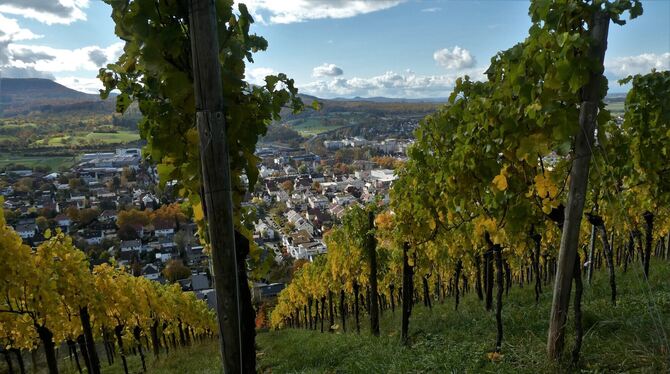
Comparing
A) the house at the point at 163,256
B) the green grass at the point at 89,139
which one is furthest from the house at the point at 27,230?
the green grass at the point at 89,139

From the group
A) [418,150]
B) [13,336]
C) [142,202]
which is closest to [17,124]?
[142,202]

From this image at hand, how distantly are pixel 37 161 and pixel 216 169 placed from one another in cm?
16068

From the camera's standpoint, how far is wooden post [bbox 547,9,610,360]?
3.33 m

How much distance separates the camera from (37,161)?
133 m

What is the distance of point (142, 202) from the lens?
113m

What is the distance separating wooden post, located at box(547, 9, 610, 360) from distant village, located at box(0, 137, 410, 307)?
45839 mm

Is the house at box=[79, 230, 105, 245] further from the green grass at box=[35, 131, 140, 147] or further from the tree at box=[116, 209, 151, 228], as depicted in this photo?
the green grass at box=[35, 131, 140, 147]

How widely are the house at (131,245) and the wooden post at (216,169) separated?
9068 centimetres

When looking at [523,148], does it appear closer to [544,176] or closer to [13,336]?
[544,176]

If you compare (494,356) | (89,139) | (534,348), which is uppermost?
(89,139)

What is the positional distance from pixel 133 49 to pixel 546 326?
7102 mm

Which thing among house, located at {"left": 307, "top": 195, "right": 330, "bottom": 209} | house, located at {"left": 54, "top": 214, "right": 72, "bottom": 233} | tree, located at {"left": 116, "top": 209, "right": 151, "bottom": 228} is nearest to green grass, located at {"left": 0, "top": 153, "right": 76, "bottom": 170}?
house, located at {"left": 54, "top": 214, "right": 72, "bottom": 233}

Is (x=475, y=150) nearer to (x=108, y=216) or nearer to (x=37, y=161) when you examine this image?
(x=108, y=216)

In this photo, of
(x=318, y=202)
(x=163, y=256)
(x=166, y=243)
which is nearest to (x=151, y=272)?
(x=163, y=256)
